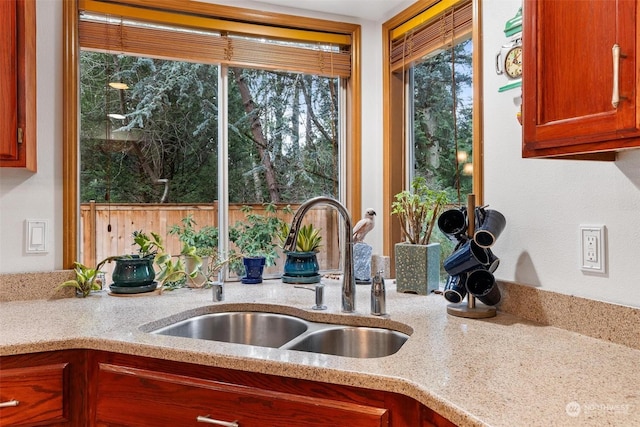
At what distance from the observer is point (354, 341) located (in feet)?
5.10

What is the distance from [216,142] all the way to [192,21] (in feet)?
1.86

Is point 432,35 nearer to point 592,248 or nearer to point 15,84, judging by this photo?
point 592,248

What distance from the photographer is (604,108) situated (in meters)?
0.94

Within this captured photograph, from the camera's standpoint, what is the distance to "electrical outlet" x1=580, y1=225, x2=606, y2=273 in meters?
1.27

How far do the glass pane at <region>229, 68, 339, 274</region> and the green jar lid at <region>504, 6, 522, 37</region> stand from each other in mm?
1076

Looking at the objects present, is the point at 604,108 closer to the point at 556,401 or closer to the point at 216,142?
the point at 556,401

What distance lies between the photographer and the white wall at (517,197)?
4.03 ft

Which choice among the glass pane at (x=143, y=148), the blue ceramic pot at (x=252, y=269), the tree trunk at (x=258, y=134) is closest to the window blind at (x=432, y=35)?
the tree trunk at (x=258, y=134)

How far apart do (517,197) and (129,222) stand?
1.67m

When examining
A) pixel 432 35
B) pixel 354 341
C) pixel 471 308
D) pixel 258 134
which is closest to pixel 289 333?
pixel 354 341

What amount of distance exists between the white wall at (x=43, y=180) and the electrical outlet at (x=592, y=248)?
1928mm

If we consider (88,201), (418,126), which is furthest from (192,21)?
(418,126)

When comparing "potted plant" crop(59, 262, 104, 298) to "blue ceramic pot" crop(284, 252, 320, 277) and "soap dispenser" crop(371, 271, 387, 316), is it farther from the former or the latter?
"soap dispenser" crop(371, 271, 387, 316)

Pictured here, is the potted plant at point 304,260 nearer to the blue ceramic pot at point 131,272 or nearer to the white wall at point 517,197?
the blue ceramic pot at point 131,272
